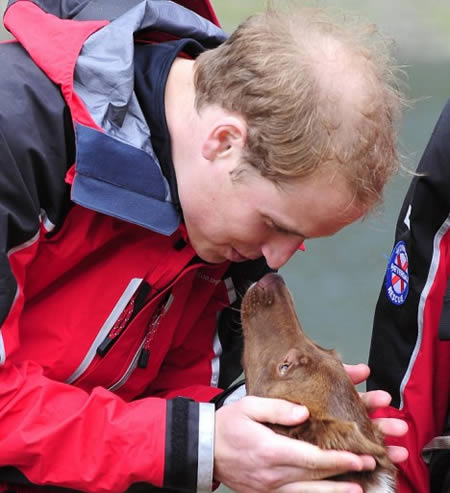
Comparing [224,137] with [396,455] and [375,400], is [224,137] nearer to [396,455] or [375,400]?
[375,400]

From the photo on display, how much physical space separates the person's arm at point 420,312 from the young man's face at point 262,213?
0.48m

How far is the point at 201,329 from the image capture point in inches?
112

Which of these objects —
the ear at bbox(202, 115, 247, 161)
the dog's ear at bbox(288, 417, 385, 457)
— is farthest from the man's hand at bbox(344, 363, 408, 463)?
the ear at bbox(202, 115, 247, 161)

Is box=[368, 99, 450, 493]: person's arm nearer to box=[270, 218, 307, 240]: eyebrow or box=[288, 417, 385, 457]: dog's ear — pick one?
box=[288, 417, 385, 457]: dog's ear

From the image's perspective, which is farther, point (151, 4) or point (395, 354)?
point (395, 354)

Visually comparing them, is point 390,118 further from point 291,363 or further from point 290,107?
point 291,363

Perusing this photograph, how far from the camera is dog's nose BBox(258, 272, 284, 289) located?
260 centimetres

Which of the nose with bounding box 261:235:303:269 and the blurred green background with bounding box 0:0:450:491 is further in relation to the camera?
the blurred green background with bounding box 0:0:450:491

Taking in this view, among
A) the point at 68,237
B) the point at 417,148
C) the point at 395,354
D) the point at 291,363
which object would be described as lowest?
the point at 417,148

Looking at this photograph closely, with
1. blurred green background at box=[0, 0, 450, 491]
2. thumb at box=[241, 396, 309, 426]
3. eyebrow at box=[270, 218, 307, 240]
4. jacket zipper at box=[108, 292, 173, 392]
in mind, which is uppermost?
eyebrow at box=[270, 218, 307, 240]

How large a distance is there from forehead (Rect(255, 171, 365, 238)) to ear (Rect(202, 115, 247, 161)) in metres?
0.12

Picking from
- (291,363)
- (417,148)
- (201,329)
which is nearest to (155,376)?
(201,329)

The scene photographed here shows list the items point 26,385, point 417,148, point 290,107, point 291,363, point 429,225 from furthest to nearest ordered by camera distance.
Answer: point 417,148
point 429,225
point 291,363
point 26,385
point 290,107

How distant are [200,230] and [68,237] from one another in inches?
12.5
